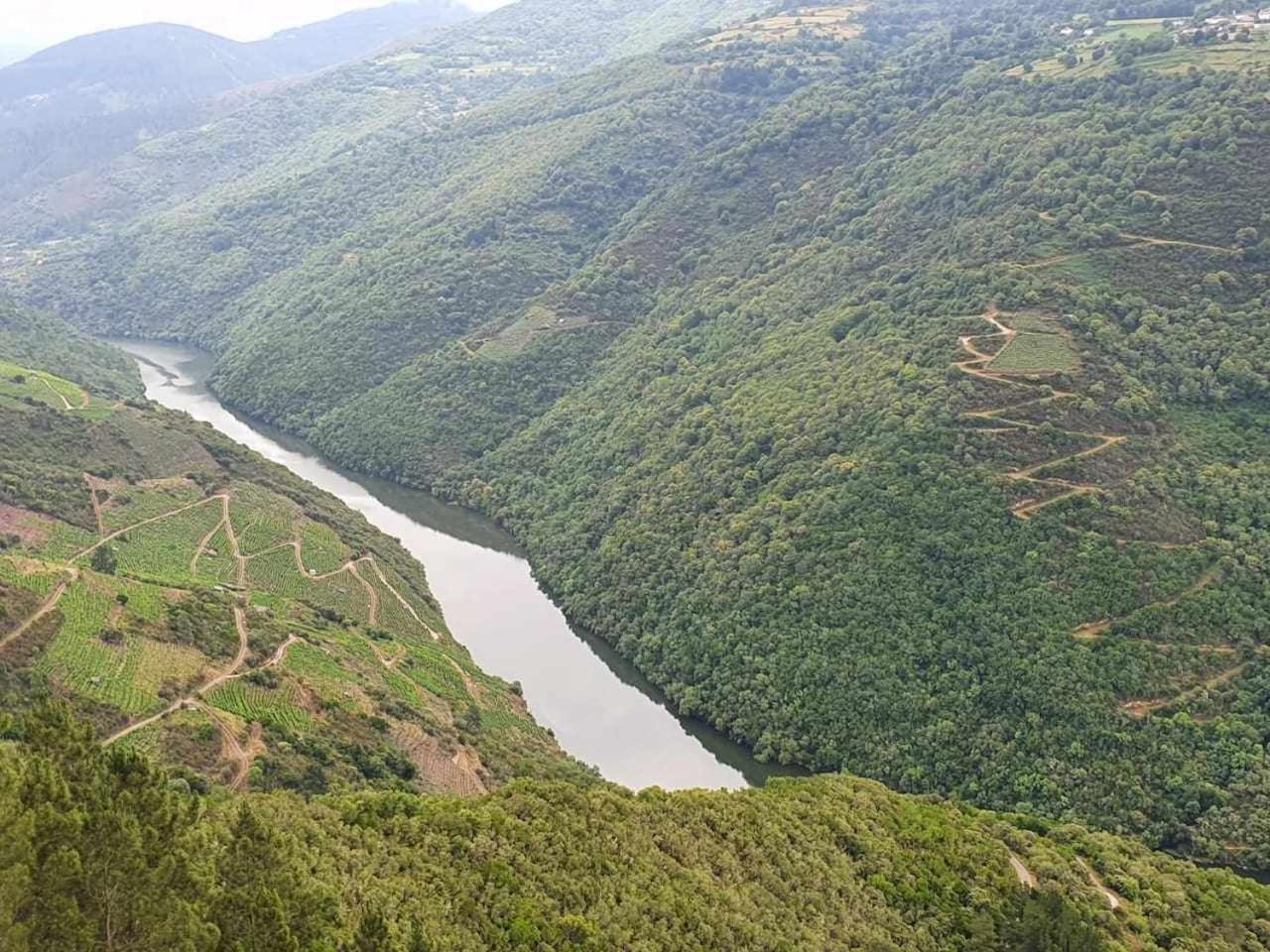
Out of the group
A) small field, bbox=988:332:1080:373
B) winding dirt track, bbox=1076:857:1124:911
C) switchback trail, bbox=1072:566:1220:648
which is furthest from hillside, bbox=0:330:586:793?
small field, bbox=988:332:1080:373

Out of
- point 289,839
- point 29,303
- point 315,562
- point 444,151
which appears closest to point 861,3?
point 444,151

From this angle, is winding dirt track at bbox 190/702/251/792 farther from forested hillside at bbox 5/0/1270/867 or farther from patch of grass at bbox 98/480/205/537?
forested hillside at bbox 5/0/1270/867

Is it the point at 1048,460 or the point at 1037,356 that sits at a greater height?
the point at 1037,356

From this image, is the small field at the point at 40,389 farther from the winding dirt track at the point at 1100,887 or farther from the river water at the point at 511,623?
the winding dirt track at the point at 1100,887

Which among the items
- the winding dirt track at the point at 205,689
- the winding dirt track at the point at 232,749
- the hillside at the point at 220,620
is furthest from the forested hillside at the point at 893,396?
the winding dirt track at the point at 232,749

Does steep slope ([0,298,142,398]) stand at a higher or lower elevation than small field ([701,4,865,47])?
lower

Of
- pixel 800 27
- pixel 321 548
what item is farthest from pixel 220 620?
pixel 800 27

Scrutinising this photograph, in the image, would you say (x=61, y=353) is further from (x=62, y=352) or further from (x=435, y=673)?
(x=435, y=673)
